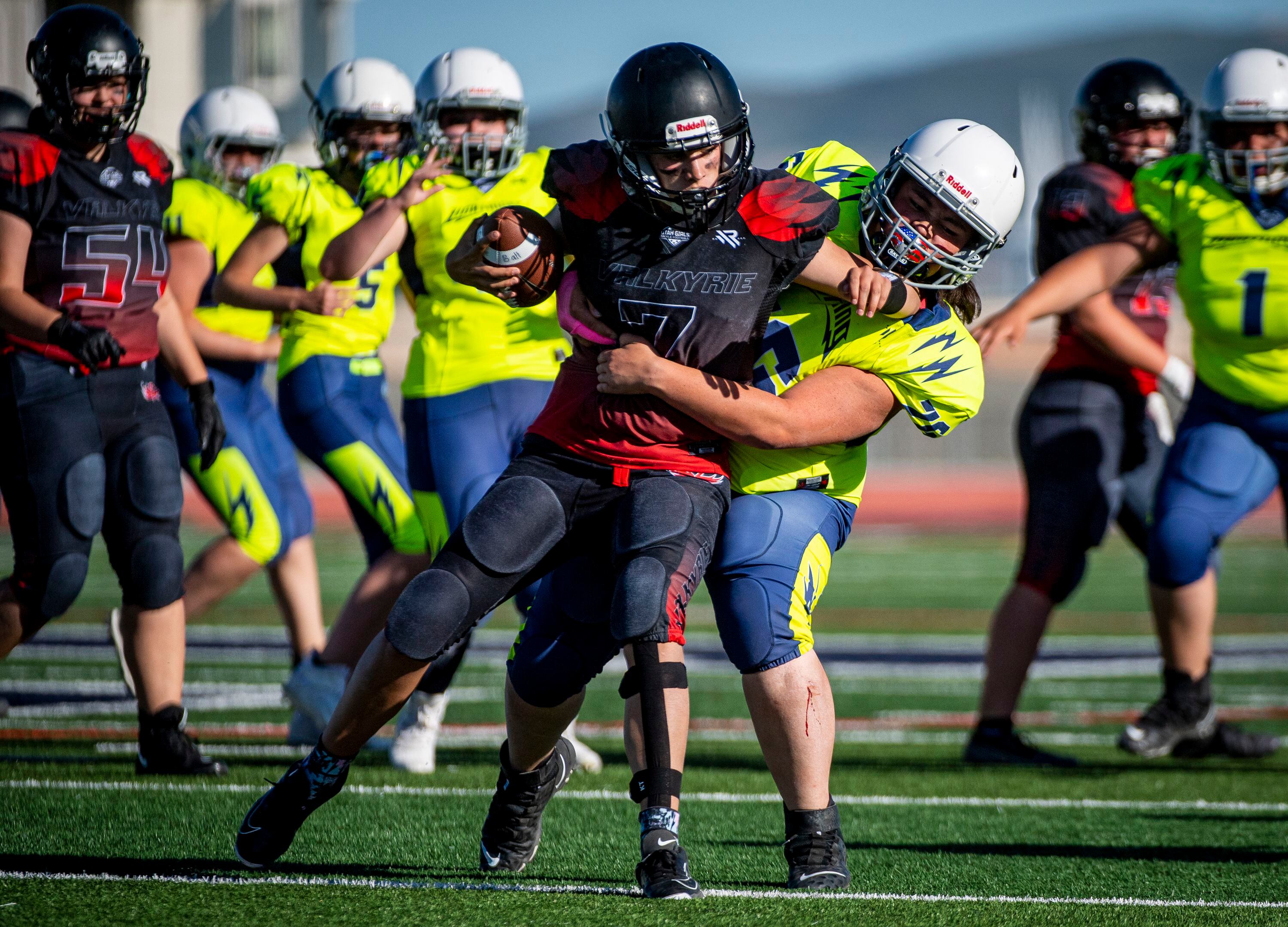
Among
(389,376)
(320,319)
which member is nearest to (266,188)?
(320,319)

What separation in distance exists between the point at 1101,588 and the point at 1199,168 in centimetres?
737

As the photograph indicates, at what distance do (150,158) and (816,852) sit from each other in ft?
8.47

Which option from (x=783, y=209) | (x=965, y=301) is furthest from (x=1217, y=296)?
(x=783, y=209)

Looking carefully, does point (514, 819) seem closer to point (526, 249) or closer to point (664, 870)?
point (664, 870)

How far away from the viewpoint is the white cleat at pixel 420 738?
446 centimetres

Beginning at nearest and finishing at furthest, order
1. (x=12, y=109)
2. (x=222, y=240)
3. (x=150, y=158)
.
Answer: (x=150, y=158) → (x=222, y=240) → (x=12, y=109)

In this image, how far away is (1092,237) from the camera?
5059mm

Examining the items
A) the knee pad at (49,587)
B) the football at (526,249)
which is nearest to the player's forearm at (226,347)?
the knee pad at (49,587)

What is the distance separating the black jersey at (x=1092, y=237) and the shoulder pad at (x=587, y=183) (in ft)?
7.82

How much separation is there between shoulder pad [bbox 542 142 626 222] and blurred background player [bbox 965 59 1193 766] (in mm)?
2383

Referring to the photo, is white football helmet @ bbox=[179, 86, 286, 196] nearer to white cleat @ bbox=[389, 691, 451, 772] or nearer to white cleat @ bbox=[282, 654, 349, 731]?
white cleat @ bbox=[282, 654, 349, 731]

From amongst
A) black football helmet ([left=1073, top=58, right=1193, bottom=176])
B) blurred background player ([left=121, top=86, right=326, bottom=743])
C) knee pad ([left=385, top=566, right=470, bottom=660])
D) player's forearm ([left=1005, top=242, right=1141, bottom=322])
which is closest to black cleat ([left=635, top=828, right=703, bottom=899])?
knee pad ([left=385, top=566, right=470, bottom=660])

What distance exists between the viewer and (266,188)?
4.91 metres

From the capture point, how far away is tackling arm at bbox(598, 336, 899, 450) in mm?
2918
